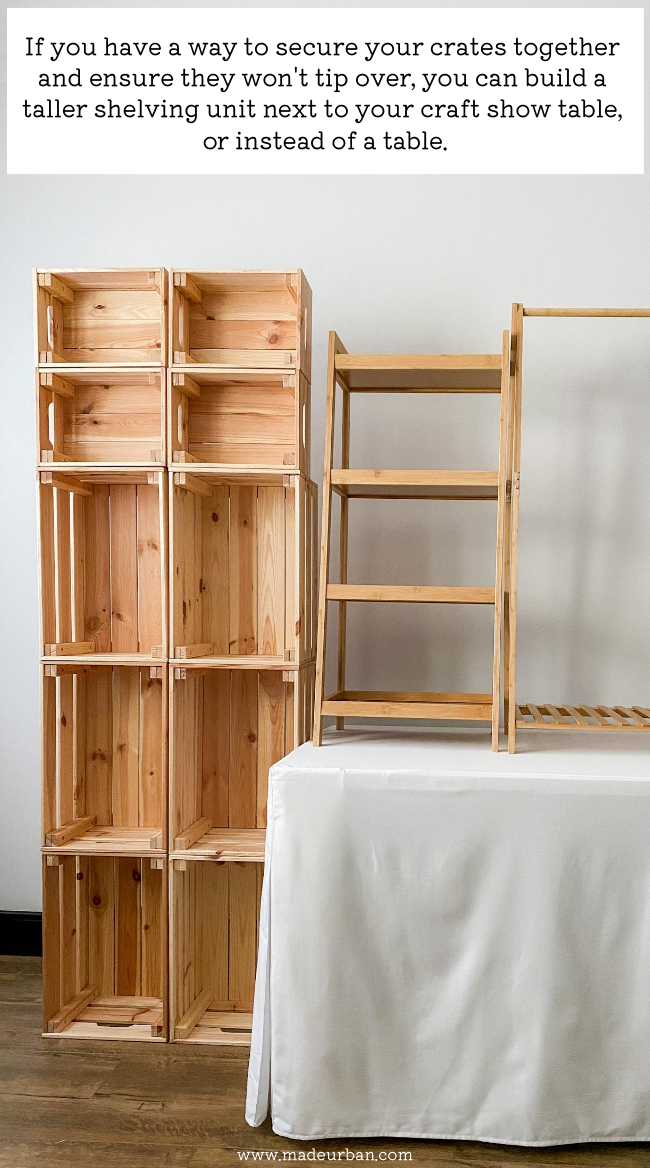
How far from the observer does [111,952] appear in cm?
261

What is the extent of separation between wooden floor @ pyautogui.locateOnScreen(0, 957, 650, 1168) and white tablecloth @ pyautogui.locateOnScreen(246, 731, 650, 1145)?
40 mm

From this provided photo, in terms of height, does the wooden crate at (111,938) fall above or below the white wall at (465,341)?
below

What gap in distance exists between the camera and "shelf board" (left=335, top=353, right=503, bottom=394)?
2.20m

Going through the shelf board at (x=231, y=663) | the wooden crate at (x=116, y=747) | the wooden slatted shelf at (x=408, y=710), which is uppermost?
the shelf board at (x=231, y=663)

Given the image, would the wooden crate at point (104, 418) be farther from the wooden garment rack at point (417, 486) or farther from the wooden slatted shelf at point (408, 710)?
the wooden slatted shelf at point (408, 710)

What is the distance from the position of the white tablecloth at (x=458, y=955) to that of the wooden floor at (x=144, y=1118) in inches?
1.6

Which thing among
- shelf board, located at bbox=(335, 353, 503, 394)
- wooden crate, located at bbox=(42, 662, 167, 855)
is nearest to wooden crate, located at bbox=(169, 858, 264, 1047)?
wooden crate, located at bbox=(42, 662, 167, 855)

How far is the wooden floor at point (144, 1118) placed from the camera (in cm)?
187

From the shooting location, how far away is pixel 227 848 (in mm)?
2377

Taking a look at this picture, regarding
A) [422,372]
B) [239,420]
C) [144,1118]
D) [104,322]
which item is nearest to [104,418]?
[104,322]

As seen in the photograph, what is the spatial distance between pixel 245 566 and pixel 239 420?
0.40m

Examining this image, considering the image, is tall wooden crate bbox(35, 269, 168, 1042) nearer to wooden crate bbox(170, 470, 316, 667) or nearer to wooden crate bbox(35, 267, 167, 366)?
wooden crate bbox(35, 267, 167, 366)

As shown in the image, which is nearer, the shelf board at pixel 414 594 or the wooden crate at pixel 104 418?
the shelf board at pixel 414 594

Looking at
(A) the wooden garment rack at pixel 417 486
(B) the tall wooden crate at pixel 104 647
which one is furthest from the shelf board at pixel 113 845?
(A) the wooden garment rack at pixel 417 486
